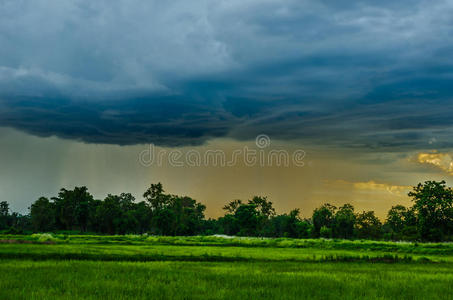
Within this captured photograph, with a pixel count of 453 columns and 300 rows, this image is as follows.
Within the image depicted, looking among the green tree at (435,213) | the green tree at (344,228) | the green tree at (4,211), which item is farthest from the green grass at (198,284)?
the green tree at (4,211)

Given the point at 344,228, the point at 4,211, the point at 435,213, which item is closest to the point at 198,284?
the point at 435,213

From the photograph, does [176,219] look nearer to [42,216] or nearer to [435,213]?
[42,216]

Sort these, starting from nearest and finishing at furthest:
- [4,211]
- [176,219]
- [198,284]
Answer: [198,284] < [176,219] < [4,211]

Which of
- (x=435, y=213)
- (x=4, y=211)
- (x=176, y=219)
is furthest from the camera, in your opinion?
(x=4, y=211)

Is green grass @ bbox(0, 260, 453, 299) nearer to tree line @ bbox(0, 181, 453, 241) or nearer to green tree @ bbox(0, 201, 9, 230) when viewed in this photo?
tree line @ bbox(0, 181, 453, 241)

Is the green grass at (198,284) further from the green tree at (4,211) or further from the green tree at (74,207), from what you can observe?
the green tree at (4,211)

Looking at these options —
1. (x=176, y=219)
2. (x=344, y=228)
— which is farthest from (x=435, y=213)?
(x=176, y=219)

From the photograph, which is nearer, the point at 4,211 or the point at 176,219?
the point at 176,219

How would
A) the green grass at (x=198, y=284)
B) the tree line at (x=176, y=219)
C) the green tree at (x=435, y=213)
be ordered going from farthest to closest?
the tree line at (x=176, y=219) → the green tree at (x=435, y=213) → the green grass at (x=198, y=284)

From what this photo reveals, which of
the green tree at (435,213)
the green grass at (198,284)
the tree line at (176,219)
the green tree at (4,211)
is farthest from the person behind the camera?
the green tree at (4,211)

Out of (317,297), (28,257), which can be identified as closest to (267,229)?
(28,257)

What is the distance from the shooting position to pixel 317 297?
549 inches

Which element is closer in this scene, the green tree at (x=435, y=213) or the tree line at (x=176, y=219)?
the green tree at (x=435, y=213)

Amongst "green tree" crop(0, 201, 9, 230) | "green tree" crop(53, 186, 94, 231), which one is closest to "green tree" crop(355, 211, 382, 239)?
"green tree" crop(53, 186, 94, 231)
